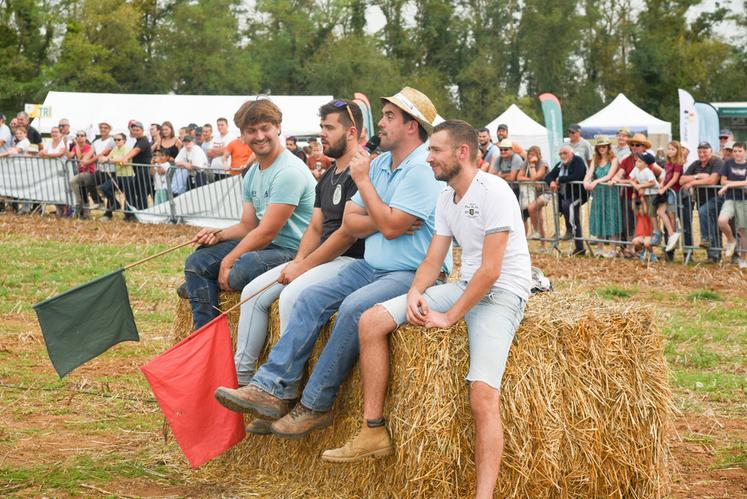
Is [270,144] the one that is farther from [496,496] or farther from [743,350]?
[743,350]

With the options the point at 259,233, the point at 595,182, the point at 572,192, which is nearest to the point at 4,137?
the point at 572,192

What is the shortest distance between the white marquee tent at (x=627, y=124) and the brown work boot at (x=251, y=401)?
32.3 meters

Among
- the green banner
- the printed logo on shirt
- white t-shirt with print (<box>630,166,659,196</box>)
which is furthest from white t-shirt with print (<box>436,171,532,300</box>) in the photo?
the green banner

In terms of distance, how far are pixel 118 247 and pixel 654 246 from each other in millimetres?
7848

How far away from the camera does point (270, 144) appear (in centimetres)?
656

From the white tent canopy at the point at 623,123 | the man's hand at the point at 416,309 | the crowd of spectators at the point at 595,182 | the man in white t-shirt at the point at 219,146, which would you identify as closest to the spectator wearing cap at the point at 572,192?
the crowd of spectators at the point at 595,182

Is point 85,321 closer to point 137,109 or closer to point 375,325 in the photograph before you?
point 375,325

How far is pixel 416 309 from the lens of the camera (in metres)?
5.16

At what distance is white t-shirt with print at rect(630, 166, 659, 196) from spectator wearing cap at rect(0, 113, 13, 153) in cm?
1300

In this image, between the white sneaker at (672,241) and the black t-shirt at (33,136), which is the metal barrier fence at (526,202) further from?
the black t-shirt at (33,136)

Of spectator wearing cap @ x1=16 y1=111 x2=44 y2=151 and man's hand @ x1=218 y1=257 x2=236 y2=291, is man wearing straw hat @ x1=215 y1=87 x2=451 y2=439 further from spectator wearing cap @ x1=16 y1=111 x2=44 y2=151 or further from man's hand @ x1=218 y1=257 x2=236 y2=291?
spectator wearing cap @ x1=16 y1=111 x2=44 y2=151

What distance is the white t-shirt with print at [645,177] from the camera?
Result: 15070mm

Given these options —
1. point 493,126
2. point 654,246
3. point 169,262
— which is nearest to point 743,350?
point 654,246

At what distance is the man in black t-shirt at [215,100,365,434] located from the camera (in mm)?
5906
